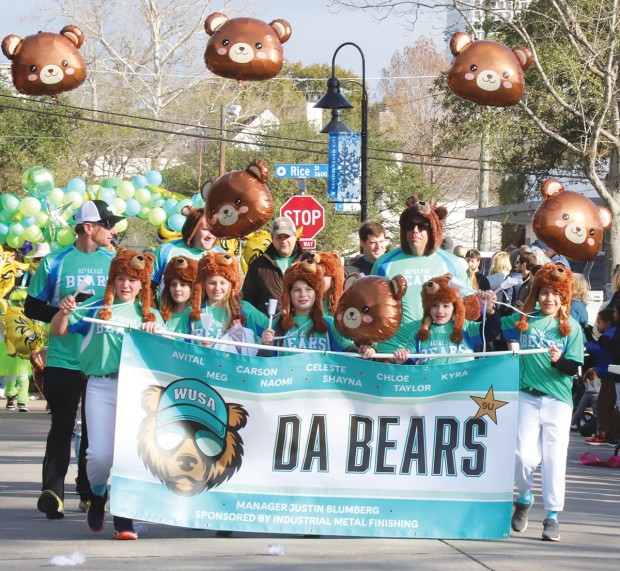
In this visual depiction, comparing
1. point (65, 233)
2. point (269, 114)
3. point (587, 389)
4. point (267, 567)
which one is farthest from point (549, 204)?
point (269, 114)

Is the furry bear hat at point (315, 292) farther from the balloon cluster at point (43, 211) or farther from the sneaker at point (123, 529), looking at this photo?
the balloon cluster at point (43, 211)

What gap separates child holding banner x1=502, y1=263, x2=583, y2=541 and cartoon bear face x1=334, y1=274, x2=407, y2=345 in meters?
0.85

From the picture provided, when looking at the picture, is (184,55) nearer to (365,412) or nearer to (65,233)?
(65,233)

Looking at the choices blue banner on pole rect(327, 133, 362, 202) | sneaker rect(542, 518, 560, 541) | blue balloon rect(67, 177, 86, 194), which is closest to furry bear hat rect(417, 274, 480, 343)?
sneaker rect(542, 518, 560, 541)

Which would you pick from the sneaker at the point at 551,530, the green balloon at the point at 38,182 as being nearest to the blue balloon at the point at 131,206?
the green balloon at the point at 38,182

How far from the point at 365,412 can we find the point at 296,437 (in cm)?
42

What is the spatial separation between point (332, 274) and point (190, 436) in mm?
1486

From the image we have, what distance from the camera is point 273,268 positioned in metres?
9.56

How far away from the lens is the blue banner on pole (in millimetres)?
21781

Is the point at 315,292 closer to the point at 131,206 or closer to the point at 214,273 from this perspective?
the point at 214,273

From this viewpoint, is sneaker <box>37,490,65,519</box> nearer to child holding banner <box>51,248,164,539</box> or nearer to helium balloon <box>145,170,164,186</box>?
child holding banner <box>51,248,164,539</box>

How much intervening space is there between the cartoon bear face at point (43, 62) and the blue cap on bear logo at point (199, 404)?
4.12m

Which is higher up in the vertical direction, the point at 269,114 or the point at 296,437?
the point at 269,114

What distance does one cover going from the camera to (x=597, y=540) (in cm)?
761
